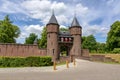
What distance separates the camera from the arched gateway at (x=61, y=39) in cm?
5103

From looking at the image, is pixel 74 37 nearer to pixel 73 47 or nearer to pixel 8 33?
pixel 73 47

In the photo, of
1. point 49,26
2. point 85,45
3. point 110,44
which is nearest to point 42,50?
point 49,26

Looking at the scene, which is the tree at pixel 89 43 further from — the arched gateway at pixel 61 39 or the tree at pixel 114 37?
the arched gateway at pixel 61 39

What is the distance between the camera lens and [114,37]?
58156mm

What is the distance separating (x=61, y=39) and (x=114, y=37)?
17.6 m

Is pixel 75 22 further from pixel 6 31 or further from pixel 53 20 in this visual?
pixel 6 31

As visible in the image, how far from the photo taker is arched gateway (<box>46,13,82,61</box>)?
51.0 metres

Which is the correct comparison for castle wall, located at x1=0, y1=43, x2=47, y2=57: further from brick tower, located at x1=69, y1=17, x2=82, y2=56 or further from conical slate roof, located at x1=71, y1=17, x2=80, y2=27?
conical slate roof, located at x1=71, y1=17, x2=80, y2=27

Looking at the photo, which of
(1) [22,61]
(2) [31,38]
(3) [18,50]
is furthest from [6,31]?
(2) [31,38]

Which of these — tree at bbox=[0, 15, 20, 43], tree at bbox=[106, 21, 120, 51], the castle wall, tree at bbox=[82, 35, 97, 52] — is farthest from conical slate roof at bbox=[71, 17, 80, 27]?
tree at bbox=[82, 35, 97, 52]

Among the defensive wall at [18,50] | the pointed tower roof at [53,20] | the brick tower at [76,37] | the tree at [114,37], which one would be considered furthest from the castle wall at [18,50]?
the tree at [114,37]

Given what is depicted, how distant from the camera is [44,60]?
22.1m

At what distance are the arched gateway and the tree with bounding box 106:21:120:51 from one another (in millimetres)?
11248

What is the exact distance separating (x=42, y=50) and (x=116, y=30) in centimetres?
2568
